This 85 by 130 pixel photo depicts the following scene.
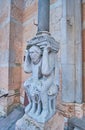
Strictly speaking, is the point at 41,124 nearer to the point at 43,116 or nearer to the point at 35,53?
the point at 43,116

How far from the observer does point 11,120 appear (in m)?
2.10

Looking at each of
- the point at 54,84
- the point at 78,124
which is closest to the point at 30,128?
the point at 54,84

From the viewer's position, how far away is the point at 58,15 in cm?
187

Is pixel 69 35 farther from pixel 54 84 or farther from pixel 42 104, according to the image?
pixel 42 104

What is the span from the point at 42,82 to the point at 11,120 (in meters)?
1.25

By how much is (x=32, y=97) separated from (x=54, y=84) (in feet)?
0.79

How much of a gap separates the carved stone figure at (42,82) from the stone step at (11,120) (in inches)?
31.8

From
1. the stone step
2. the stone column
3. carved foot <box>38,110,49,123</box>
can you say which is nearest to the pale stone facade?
the stone step

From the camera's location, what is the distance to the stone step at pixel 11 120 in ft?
6.30

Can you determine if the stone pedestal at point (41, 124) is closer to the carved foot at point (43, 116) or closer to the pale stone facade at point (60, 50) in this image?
the carved foot at point (43, 116)

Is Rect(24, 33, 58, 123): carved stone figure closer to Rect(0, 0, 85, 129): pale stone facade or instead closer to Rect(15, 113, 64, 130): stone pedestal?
Rect(15, 113, 64, 130): stone pedestal

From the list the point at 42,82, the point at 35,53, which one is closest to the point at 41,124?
the point at 42,82

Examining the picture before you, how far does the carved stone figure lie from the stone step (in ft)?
2.65

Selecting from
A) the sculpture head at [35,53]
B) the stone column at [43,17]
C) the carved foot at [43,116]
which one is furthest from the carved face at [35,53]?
the carved foot at [43,116]
